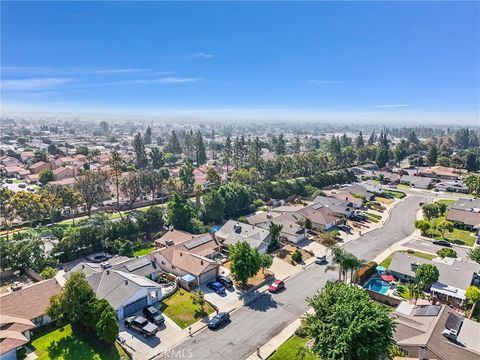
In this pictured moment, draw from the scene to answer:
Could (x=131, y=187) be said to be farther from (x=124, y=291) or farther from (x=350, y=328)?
(x=350, y=328)

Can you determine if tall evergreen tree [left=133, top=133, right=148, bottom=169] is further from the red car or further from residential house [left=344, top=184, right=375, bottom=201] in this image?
the red car

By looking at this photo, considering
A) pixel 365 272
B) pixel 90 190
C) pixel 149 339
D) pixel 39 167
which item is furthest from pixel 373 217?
pixel 39 167

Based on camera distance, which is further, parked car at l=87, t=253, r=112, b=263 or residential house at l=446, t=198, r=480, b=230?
residential house at l=446, t=198, r=480, b=230

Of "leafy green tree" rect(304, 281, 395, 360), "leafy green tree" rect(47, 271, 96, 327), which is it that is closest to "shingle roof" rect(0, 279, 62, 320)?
"leafy green tree" rect(47, 271, 96, 327)

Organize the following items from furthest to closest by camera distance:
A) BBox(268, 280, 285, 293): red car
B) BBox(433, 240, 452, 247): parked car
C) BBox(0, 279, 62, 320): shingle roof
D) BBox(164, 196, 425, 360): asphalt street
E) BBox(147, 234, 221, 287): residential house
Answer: BBox(433, 240, 452, 247): parked car → BBox(147, 234, 221, 287): residential house → BBox(268, 280, 285, 293): red car → BBox(0, 279, 62, 320): shingle roof → BBox(164, 196, 425, 360): asphalt street

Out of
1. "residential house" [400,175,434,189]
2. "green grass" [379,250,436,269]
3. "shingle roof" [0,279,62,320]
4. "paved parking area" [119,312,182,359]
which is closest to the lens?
"paved parking area" [119,312,182,359]

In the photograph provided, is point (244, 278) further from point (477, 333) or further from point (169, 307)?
point (477, 333)
